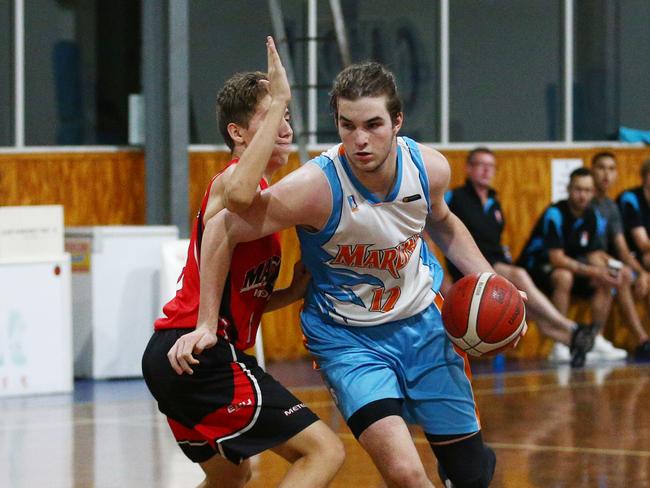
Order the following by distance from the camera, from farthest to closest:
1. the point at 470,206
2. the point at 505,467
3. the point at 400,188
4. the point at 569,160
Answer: the point at 569,160
the point at 470,206
the point at 505,467
the point at 400,188

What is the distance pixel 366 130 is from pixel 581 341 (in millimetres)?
6101

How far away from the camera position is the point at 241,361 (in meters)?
4.43

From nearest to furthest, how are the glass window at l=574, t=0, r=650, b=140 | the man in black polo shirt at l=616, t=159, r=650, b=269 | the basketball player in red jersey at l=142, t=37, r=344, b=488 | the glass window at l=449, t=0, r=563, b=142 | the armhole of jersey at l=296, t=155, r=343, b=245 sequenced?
the basketball player in red jersey at l=142, t=37, r=344, b=488 < the armhole of jersey at l=296, t=155, r=343, b=245 < the man in black polo shirt at l=616, t=159, r=650, b=269 < the glass window at l=449, t=0, r=563, b=142 < the glass window at l=574, t=0, r=650, b=140

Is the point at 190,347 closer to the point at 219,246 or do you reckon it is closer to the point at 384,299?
the point at 219,246

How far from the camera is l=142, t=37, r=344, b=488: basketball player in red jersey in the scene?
13.9ft

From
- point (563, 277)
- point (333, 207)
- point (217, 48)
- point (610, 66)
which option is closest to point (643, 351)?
point (563, 277)

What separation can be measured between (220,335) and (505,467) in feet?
7.98

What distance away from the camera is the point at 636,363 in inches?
411

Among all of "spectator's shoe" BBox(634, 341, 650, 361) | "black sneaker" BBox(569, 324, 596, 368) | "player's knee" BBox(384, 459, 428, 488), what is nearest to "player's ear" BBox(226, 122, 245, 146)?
"player's knee" BBox(384, 459, 428, 488)

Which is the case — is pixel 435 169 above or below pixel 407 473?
above

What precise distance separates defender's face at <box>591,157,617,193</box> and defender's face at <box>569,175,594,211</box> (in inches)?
12.0

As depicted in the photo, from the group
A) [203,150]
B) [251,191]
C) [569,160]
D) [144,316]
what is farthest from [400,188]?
[569,160]

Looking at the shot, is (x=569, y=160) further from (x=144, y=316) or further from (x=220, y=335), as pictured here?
(x=220, y=335)

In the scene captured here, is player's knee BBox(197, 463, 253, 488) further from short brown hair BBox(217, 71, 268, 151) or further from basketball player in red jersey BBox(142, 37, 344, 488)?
short brown hair BBox(217, 71, 268, 151)
